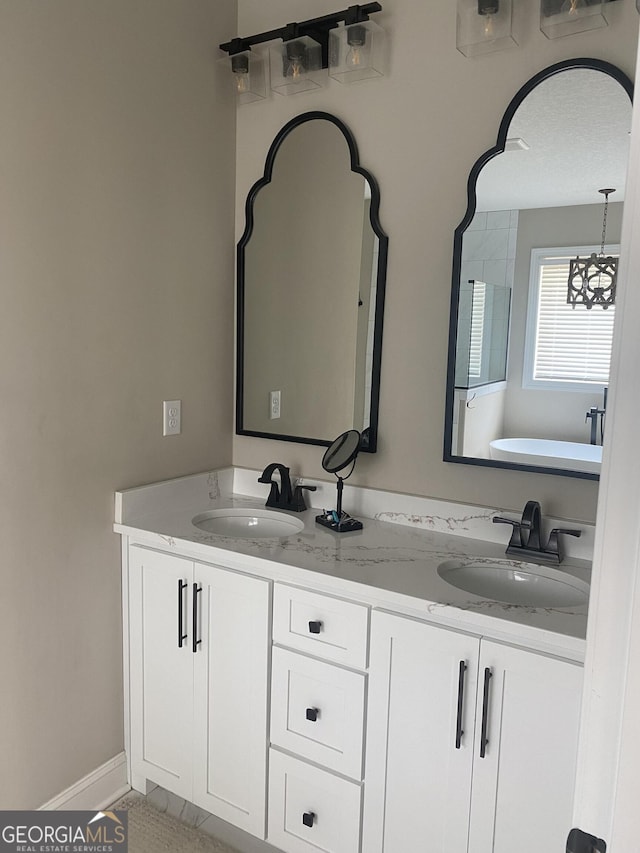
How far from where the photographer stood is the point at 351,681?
1673mm

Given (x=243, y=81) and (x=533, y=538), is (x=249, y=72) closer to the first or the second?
(x=243, y=81)

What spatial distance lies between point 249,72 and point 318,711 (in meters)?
2.06

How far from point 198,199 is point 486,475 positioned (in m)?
1.34

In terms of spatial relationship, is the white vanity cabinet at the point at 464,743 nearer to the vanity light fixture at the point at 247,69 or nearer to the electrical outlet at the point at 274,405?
the electrical outlet at the point at 274,405

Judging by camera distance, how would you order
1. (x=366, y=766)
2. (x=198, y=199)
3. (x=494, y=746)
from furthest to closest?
(x=198, y=199), (x=366, y=766), (x=494, y=746)

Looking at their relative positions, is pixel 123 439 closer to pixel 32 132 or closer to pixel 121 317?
pixel 121 317

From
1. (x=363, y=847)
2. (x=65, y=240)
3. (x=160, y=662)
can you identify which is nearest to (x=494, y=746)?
(x=363, y=847)

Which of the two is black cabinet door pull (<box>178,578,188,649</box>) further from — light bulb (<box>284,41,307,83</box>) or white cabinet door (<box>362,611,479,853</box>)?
light bulb (<box>284,41,307,83</box>)

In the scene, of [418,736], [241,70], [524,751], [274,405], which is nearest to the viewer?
[524,751]

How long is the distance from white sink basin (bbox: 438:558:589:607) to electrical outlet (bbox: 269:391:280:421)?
0.92 m

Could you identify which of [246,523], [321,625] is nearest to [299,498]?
[246,523]

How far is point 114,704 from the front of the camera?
215cm

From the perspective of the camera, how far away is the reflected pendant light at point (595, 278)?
1765mm

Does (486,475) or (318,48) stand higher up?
(318,48)
